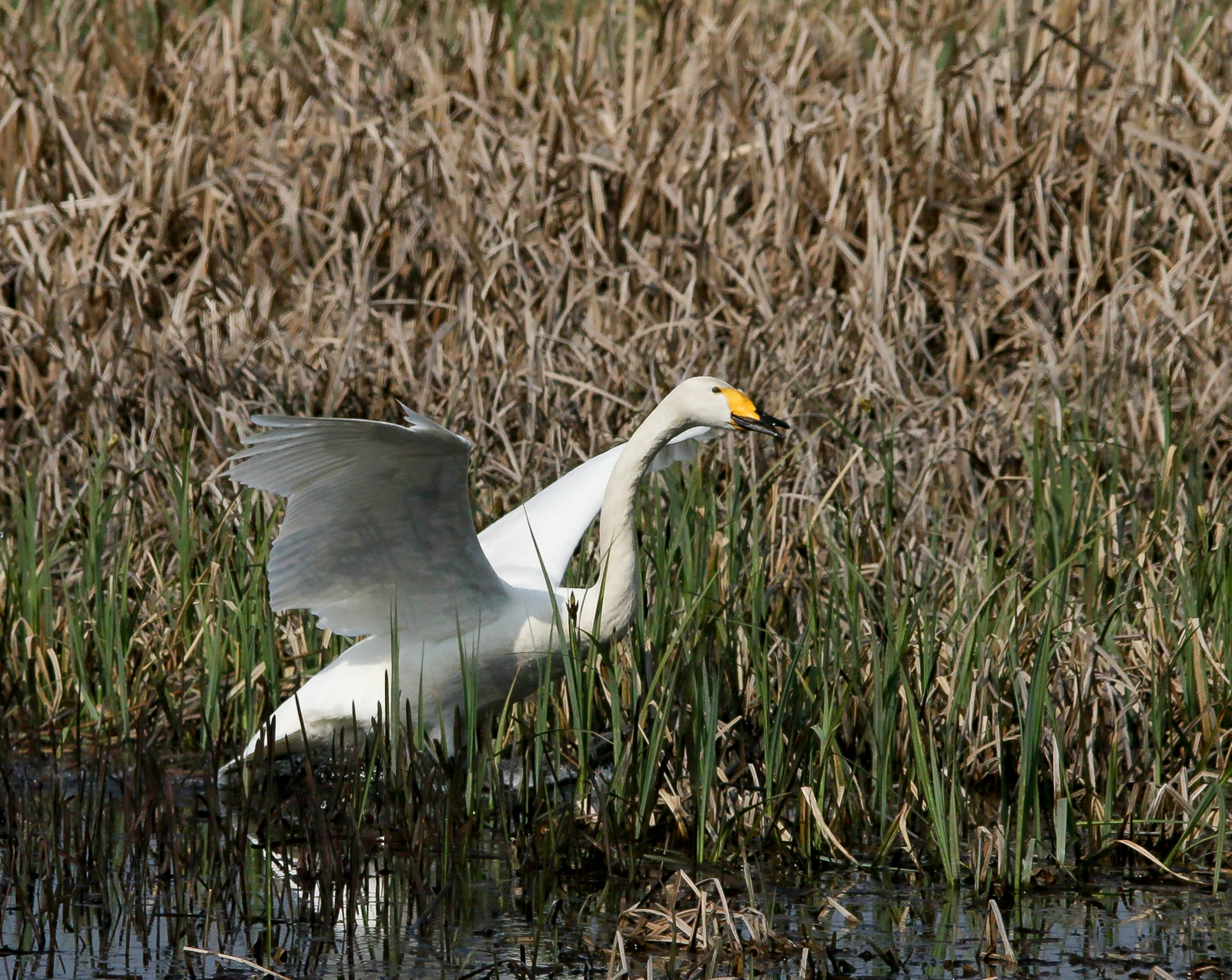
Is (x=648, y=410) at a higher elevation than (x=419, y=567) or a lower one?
higher

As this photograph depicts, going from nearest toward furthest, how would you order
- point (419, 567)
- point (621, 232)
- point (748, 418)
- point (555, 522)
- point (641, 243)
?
point (748, 418)
point (419, 567)
point (555, 522)
point (621, 232)
point (641, 243)

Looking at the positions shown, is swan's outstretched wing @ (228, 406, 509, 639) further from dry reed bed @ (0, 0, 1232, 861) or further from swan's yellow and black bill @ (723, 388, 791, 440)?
dry reed bed @ (0, 0, 1232, 861)

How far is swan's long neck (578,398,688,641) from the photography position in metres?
4.73

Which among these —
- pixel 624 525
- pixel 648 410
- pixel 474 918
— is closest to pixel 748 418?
pixel 624 525

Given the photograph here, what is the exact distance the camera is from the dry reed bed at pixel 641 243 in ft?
22.1

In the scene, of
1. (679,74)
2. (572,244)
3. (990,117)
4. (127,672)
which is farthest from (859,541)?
(679,74)

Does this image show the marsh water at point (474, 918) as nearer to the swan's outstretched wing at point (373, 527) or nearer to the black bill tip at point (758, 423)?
the swan's outstretched wing at point (373, 527)

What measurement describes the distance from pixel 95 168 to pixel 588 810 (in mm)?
5433

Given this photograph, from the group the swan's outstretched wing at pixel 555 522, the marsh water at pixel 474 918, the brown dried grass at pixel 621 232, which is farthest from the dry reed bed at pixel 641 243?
the marsh water at pixel 474 918

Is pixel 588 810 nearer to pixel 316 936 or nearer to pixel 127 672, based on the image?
pixel 316 936

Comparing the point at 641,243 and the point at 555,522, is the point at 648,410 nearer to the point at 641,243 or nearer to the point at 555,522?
the point at 555,522

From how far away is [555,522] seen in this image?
5574 mm

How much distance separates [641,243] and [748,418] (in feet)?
12.2

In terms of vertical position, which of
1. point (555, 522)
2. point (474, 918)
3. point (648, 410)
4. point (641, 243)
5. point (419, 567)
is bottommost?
point (474, 918)
